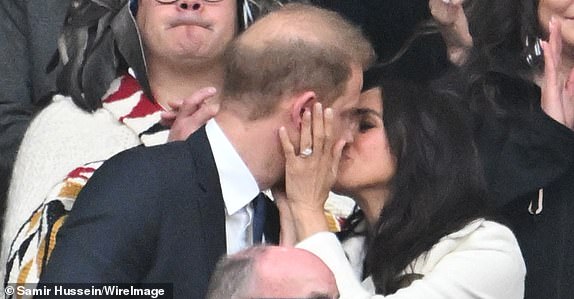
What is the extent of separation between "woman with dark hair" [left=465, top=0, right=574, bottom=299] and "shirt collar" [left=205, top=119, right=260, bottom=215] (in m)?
0.52

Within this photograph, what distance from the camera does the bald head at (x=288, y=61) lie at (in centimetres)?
268

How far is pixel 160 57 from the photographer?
325 centimetres

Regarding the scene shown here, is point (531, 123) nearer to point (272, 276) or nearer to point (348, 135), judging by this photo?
point (348, 135)

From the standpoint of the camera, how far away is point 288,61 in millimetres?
2672

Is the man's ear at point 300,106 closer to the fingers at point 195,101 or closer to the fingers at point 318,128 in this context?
A: the fingers at point 318,128

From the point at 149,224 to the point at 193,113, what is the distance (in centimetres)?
55

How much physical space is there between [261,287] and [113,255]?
1.27ft

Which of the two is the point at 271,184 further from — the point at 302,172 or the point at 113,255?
the point at 113,255

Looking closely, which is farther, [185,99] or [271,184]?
[185,99]

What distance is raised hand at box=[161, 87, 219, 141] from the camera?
3.04 meters

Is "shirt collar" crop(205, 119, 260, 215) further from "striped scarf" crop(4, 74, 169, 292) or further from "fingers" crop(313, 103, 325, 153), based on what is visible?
"striped scarf" crop(4, 74, 169, 292)

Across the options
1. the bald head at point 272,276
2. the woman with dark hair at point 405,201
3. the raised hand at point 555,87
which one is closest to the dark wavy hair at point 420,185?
the woman with dark hair at point 405,201

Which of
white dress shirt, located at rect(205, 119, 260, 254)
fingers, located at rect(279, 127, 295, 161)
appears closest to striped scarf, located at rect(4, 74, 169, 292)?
white dress shirt, located at rect(205, 119, 260, 254)

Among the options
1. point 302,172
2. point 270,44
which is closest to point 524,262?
point 302,172
